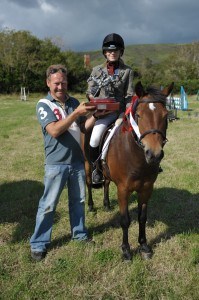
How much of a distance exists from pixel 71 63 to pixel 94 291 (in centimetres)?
4431

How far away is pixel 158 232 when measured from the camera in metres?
4.87

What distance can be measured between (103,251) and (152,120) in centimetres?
188

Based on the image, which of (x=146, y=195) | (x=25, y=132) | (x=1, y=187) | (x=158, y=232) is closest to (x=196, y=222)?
(x=158, y=232)

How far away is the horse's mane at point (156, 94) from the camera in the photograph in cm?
352

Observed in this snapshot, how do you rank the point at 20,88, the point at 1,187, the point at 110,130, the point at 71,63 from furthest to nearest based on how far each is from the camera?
1. the point at 71,63
2. the point at 20,88
3. the point at 1,187
4. the point at 110,130

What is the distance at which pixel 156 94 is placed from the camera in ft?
11.7

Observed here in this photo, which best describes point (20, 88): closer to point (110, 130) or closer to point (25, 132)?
point (25, 132)

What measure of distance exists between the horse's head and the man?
77 centimetres

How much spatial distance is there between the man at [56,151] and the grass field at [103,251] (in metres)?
0.38

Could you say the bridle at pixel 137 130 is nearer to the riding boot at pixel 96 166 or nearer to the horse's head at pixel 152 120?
the horse's head at pixel 152 120

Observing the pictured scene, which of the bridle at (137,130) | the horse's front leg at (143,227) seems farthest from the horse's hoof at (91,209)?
the bridle at (137,130)

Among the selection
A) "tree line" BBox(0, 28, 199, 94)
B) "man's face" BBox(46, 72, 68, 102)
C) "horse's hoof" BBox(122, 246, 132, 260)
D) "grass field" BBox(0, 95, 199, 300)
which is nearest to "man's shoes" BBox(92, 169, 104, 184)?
"grass field" BBox(0, 95, 199, 300)

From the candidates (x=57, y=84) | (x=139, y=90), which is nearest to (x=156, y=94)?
(x=139, y=90)

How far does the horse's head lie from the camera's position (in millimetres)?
3301
